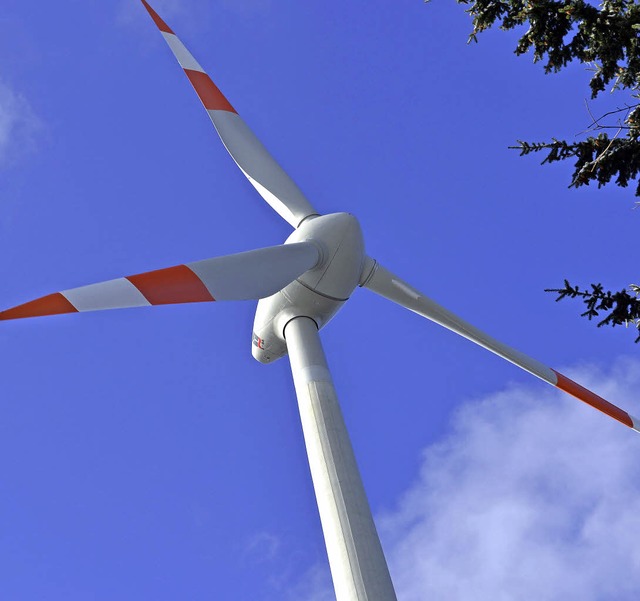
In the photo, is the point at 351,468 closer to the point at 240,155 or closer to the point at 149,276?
the point at 149,276

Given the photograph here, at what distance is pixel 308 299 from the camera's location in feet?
38.3

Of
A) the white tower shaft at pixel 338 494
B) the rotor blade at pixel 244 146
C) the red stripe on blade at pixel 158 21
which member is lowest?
the white tower shaft at pixel 338 494

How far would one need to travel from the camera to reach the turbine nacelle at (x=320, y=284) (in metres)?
11.7

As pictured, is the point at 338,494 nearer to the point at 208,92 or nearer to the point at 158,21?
the point at 208,92

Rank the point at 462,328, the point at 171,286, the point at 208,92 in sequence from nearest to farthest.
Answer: the point at 171,286 < the point at 462,328 < the point at 208,92

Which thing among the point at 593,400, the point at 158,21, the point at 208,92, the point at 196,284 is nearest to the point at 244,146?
the point at 208,92

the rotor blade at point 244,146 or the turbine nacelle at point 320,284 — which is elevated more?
the rotor blade at point 244,146

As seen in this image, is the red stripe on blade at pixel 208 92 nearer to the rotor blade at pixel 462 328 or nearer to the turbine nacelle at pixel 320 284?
the turbine nacelle at pixel 320 284

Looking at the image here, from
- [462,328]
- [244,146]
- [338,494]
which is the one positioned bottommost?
[338,494]

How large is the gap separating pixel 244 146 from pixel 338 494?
25.4 feet

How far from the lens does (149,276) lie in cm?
854

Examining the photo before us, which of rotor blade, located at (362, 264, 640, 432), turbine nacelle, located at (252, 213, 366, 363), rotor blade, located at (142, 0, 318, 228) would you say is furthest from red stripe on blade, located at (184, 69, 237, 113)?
rotor blade, located at (362, 264, 640, 432)

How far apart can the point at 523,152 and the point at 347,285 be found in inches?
124

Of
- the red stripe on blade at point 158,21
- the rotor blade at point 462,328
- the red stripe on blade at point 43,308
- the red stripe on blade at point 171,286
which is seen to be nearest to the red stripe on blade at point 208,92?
the red stripe on blade at point 158,21
